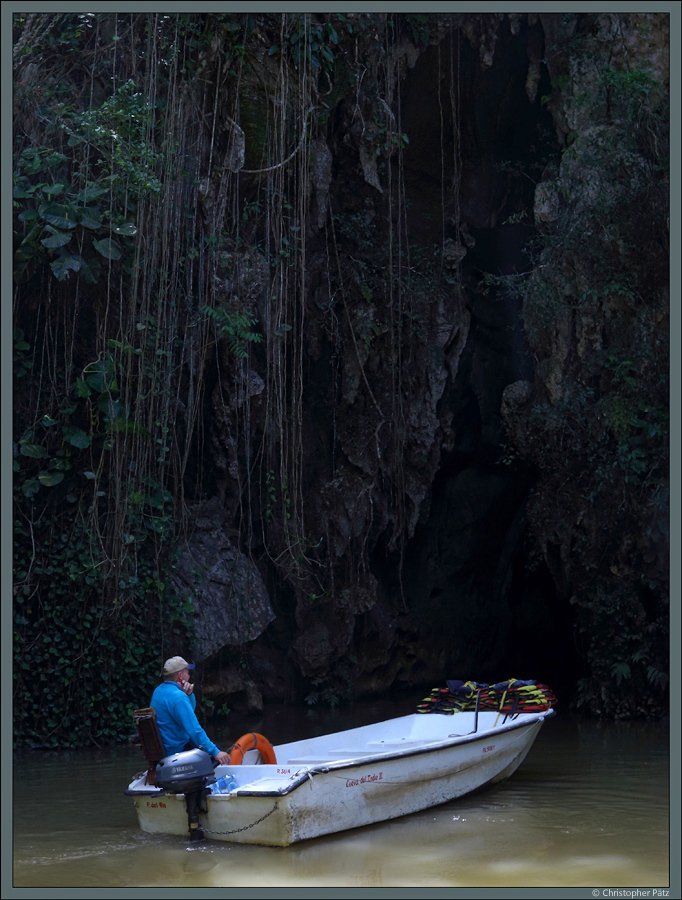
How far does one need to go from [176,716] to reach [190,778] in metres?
0.42

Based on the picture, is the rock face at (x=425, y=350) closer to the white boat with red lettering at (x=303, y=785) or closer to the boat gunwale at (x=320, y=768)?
the white boat with red lettering at (x=303, y=785)

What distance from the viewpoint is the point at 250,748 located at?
6.63 metres

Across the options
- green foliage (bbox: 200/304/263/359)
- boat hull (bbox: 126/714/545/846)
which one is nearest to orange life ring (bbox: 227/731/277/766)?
boat hull (bbox: 126/714/545/846)

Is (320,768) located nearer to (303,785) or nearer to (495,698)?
(303,785)

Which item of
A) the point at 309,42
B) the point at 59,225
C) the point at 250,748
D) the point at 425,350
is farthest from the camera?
the point at 425,350

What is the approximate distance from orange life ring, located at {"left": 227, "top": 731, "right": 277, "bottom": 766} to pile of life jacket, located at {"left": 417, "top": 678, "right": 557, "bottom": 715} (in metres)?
2.09

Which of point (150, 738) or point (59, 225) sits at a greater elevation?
point (59, 225)

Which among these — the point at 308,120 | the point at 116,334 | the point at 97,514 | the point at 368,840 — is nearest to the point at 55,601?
the point at 97,514

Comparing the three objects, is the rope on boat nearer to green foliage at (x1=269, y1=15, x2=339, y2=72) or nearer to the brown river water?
the brown river water

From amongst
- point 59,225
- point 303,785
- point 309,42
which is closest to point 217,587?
point 59,225

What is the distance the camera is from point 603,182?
11.3m

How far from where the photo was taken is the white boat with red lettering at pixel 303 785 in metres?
5.71

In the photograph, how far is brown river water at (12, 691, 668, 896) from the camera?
516 centimetres

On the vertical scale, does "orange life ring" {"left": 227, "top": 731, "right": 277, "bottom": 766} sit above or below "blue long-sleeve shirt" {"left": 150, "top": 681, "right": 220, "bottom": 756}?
below
